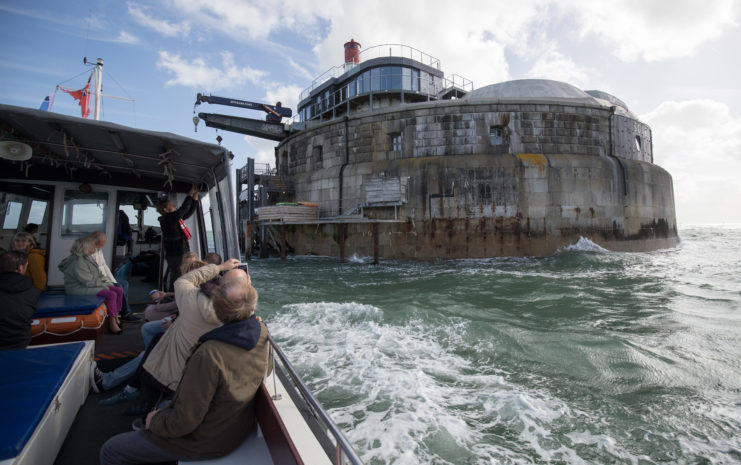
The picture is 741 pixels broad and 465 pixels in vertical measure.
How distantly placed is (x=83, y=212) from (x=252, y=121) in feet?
68.0

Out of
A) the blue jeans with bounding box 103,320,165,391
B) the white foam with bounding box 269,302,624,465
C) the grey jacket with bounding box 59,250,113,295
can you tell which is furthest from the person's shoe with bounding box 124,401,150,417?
the grey jacket with bounding box 59,250,113,295

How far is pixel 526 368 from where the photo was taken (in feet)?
16.2

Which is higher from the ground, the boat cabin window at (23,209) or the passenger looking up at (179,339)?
the boat cabin window at (23,209)

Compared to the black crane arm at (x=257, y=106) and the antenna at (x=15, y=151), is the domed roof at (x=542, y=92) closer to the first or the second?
the black crane arm at (x=257, y=106)

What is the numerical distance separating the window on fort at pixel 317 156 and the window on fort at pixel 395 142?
182 inches

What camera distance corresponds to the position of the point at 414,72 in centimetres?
2656

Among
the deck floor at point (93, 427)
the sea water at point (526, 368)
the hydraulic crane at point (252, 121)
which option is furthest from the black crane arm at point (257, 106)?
the deck floor at point (93, 427)

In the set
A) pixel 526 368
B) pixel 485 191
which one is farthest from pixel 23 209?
pixel 485 191

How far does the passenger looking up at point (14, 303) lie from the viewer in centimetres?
288

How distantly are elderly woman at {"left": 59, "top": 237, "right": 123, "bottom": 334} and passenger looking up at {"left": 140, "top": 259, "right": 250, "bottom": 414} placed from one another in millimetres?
2402

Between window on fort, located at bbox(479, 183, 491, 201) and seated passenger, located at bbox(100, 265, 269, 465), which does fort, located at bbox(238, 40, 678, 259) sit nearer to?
window on fort, located at bbox(479, 183, 491, 201)

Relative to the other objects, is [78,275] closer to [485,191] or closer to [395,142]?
[485,191]

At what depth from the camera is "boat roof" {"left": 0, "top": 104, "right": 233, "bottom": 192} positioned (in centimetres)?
386

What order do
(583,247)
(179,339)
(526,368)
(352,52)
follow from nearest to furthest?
1. (179,339)
2. (526,368)
3. (583,247)
4. (352,52)
